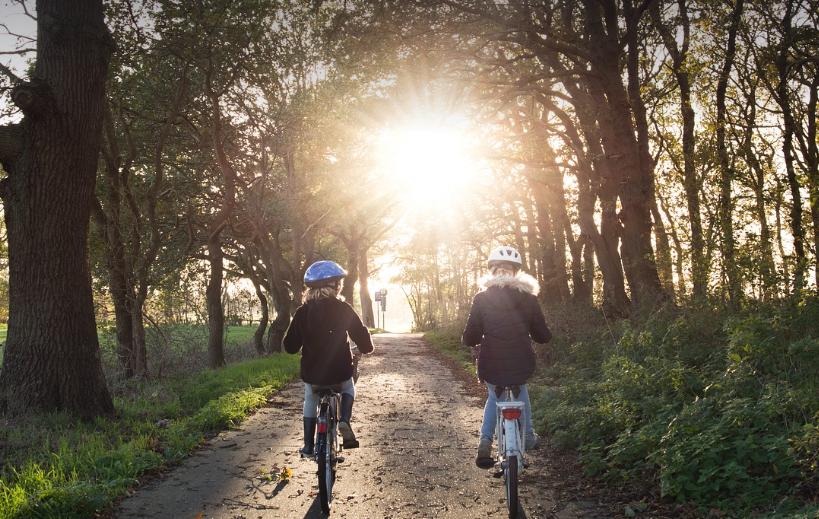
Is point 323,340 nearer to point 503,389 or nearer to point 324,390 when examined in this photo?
point 324,390

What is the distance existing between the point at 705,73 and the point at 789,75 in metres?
2.41

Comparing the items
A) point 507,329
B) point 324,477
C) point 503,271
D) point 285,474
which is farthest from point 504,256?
point 285,474

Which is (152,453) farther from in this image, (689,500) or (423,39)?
(423,39)

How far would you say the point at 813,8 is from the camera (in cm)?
1647

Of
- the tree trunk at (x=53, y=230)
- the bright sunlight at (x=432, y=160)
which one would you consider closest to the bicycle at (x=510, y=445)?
the tree trunk at (x=53, y=230)

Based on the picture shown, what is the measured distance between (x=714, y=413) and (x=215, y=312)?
15796 mm

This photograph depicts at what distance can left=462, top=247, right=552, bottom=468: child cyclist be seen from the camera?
5387 millimetres

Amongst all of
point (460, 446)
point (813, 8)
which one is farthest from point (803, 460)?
point (813, 8)

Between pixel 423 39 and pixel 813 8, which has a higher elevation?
pixel 813 8

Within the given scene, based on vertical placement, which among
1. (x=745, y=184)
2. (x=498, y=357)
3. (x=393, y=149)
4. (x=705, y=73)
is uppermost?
(x=705, y=73)

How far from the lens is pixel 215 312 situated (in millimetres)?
18781

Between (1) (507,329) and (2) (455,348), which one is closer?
(1) (507,329)

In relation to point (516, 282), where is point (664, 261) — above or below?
above

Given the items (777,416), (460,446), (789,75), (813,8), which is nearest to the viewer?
(777,416)
